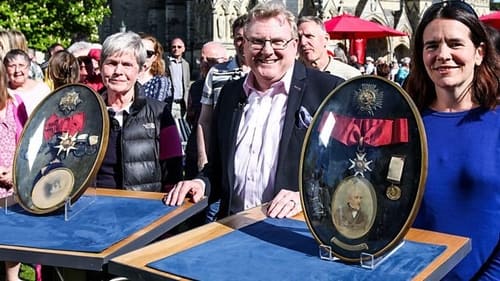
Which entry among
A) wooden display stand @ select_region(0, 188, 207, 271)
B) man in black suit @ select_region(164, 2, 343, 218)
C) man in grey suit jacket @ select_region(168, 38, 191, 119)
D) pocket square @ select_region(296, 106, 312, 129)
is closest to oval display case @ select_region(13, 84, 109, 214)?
wooden display stand @ select_region(0, 188, 207, 271)

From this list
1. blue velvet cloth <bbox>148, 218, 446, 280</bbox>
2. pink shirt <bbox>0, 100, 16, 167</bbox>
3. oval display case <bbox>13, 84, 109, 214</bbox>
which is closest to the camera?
blue velvet cloth <bbox>148, 218, 446, 280</bbox>

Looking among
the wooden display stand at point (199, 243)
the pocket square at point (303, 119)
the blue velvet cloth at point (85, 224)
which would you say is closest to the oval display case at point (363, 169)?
the wooden display stand at point (199, 243)

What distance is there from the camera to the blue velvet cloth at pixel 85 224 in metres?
2.87

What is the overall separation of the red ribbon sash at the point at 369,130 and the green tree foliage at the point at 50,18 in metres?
18.2

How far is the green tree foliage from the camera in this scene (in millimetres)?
19484

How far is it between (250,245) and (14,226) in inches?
48.7

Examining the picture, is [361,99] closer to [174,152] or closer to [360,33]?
[174,152]

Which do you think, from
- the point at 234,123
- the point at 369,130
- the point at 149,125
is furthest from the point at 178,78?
the point at 369,130

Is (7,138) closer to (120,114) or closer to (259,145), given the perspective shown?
(120,114)

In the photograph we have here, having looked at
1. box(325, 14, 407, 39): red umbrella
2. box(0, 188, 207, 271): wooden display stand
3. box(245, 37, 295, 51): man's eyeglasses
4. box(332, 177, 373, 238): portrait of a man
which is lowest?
box(0, 188, 207, 271): wooden display stand

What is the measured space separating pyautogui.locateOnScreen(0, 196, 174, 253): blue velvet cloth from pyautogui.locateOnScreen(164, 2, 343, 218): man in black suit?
225 mm

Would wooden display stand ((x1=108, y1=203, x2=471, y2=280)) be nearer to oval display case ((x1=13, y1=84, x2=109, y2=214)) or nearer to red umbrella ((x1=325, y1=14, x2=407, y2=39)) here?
oval display case ((x1=13, y1=84, x2=109, y2=214))

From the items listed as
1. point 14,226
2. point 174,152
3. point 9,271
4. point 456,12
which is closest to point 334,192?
point 456,12

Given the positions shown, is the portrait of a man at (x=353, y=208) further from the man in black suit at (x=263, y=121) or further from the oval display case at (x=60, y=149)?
the oval display case at (x=60, y=149)
